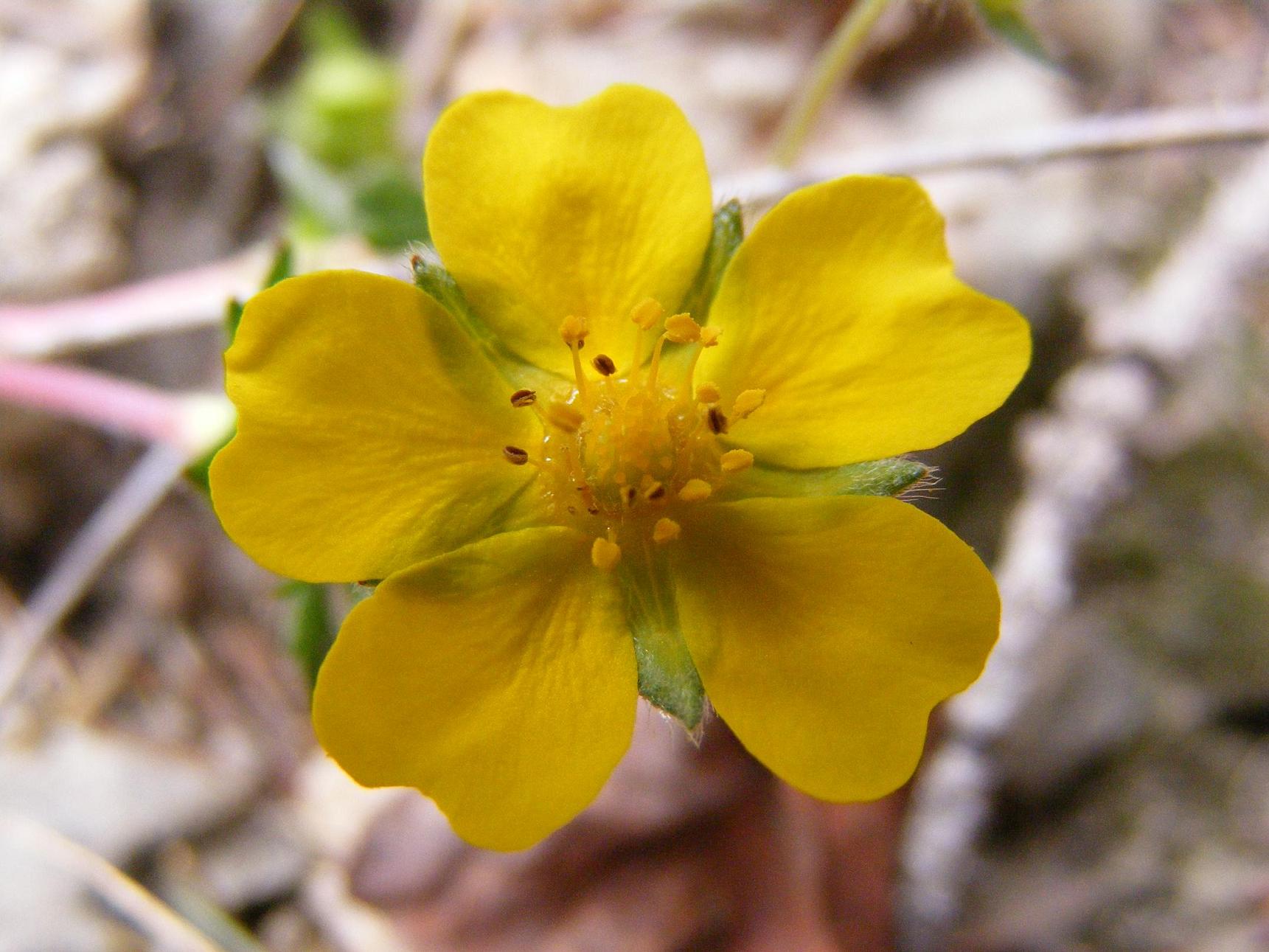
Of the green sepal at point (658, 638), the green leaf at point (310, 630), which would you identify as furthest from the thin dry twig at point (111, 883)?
the green sepal at point (658, 638)

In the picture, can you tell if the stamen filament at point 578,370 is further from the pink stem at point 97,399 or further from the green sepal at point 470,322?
the pink stem at point 97,399

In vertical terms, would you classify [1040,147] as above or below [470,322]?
below

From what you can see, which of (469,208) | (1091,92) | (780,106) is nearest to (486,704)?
(469,208)

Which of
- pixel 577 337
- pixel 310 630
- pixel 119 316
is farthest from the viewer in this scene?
pixel 119 316

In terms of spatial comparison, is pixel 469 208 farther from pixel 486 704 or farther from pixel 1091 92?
pixel 1091 92

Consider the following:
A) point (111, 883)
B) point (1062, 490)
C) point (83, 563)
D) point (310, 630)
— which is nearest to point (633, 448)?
point (310, 630)

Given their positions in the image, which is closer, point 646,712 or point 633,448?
point 633,448

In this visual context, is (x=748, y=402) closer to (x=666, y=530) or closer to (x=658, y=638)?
(x=666, y=530)

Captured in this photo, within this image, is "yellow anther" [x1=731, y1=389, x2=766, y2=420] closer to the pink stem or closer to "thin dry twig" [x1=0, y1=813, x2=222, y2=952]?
the pink stem
